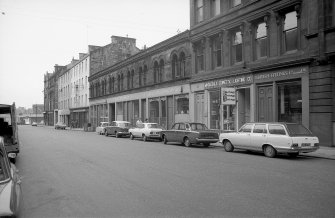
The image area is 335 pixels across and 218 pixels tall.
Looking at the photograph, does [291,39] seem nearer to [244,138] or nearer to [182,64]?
[244,138]

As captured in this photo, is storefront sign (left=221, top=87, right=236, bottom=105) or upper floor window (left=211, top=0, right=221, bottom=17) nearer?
storefront sign (left=221, top=87, right=236, bottom=105)

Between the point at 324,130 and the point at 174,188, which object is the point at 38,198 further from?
the point at 324,130

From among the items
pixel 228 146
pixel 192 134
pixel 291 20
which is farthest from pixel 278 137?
pixel 291 20

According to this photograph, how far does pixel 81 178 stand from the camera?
8.63m

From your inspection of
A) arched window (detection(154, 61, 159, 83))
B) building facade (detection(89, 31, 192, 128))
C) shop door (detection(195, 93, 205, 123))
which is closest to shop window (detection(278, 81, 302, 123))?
shop door (detection(195, 93, 205, 123))

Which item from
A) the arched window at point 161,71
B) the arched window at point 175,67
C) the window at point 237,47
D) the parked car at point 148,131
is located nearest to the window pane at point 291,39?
the window at point 237,47

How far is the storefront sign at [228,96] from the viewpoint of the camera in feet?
68.0

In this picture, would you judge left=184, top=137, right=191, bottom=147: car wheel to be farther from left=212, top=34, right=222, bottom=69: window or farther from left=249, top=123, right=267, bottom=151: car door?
left=212, top=34, right=222, bottom=69: window

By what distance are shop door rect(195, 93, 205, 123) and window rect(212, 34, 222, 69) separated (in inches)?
118

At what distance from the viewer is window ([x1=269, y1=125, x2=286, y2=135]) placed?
537 inches

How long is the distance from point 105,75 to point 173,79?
2061cm

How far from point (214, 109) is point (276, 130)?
11825mm

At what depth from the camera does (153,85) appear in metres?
34.3

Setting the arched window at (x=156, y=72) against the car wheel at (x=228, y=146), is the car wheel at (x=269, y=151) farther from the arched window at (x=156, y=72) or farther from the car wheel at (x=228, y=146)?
the arched window at (x=156, y=72)
